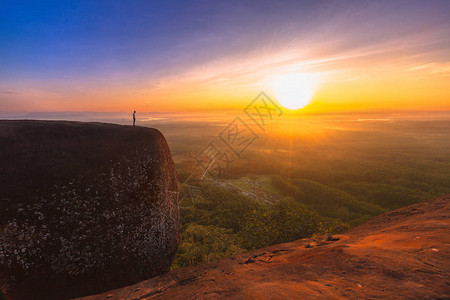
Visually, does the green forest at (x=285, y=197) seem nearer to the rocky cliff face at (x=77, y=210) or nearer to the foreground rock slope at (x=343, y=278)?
the foreground rock slope at (x=343, y=278)

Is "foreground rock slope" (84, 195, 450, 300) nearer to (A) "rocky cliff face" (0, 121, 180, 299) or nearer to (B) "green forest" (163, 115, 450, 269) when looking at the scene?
(A) "rocky cliff face" (0, 121, 180, 299)

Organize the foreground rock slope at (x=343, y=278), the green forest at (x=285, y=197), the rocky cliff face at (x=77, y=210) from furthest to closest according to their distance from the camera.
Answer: the green forest at (x=285, y=197), the rocky cliff face at (x=77, y=210), the foreground rock slope at (x=343, y=278)

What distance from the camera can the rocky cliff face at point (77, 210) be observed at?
5555mm

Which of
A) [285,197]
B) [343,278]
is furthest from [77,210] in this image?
[285,197]

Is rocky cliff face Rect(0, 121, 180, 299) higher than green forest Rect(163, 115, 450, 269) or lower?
higher

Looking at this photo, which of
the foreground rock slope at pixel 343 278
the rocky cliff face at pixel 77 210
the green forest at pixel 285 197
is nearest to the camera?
the foreground rock slope at pixel 343 278

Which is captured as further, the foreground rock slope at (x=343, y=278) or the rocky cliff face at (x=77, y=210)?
the rocky cliff face at (x=77, y=210)

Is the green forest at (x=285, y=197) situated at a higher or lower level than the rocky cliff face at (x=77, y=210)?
lower

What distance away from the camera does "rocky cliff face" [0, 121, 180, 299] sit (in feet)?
18.2

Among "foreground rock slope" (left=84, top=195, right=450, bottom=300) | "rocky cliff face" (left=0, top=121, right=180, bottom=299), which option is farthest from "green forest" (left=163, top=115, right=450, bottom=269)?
"rocky cliff face" (left=0, top=121, right=180, bottom=299)

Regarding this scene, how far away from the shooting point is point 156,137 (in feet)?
30.5

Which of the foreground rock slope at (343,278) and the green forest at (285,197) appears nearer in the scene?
the foreground rock slope at (343,278)

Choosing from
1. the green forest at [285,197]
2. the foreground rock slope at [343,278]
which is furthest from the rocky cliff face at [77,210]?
the green forest at [285,197]

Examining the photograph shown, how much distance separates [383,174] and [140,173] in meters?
84.1
